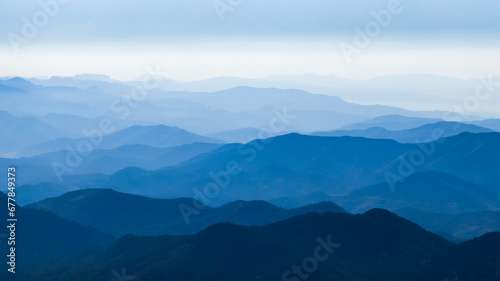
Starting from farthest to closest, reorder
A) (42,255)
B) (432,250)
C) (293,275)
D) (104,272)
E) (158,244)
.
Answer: (42,255) → (158,244) → (104,272) → (432,250) → (293,275)

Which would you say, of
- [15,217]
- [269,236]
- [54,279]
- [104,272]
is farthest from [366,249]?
[15,217]

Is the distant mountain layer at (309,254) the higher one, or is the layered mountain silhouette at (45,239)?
the layered mountain silhouette at (45,239)

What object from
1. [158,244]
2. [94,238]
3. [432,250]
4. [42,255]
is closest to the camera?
[432,250]

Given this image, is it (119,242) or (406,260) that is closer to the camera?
(406,260)

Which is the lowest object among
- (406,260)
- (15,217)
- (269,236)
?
(406,260)

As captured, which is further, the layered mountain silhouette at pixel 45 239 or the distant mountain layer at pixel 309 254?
the layered mountain silhouette at pixel 45 239

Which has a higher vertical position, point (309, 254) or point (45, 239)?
point (45, 239)

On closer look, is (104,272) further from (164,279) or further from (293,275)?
(293,275)

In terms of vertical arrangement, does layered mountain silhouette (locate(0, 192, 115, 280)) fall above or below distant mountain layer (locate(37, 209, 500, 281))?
above
